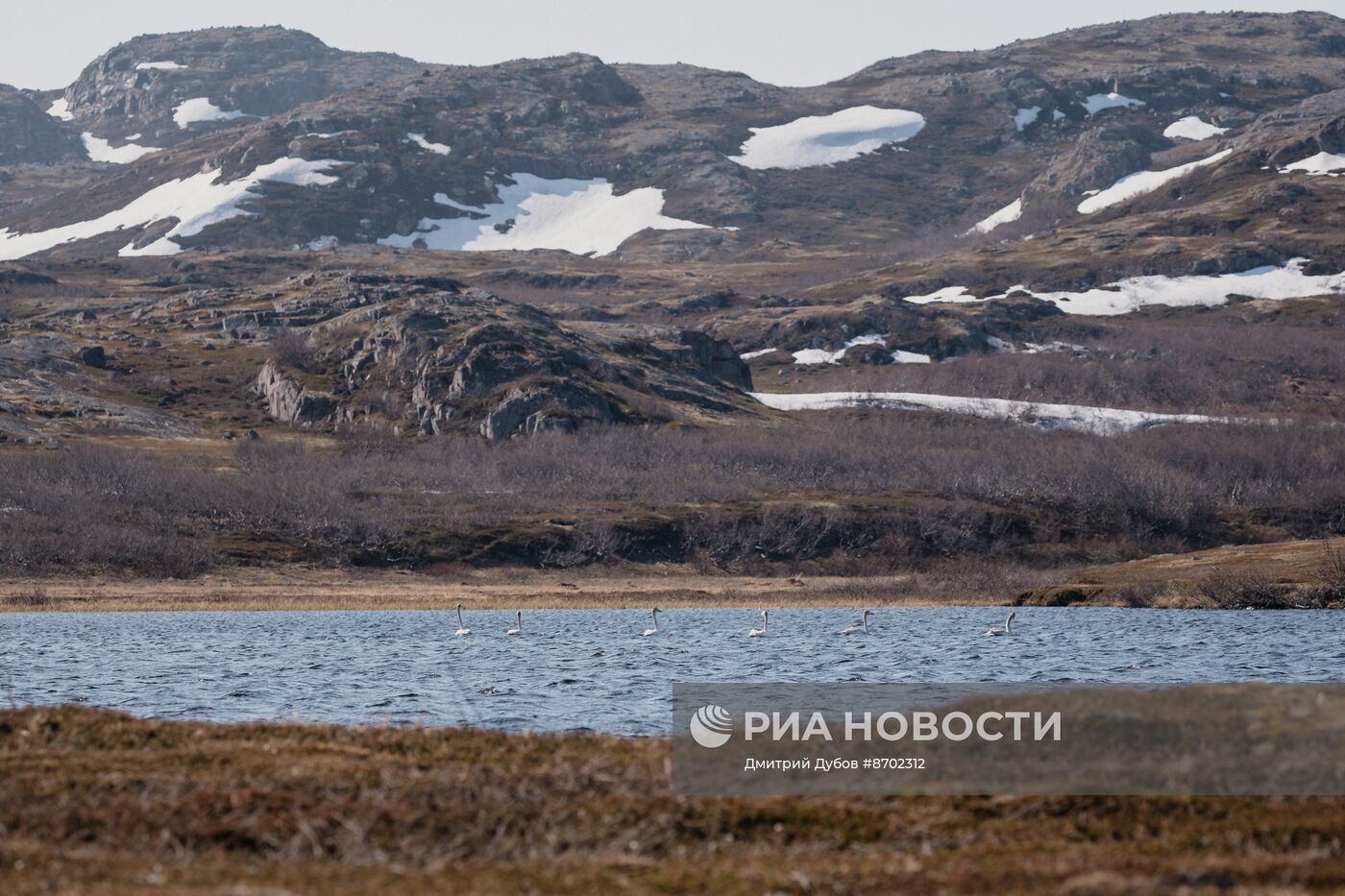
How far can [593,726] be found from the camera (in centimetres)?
3362

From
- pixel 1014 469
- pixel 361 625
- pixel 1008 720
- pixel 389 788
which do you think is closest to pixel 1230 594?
pixel 361 625

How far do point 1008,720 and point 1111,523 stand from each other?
150 meters

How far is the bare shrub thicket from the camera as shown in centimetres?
13875

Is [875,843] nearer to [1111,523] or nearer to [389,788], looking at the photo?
[389,788]

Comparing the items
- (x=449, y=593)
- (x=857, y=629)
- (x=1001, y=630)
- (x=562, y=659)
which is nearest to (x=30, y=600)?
(x=449, y=593)

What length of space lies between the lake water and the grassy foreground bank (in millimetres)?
12587

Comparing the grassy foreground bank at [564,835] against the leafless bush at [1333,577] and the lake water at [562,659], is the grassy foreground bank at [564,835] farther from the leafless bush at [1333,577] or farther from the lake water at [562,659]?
the leafless bush at [1333,577]

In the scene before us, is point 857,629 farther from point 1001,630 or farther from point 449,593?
Answer: point 449,593

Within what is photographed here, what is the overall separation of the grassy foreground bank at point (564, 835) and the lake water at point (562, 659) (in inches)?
496

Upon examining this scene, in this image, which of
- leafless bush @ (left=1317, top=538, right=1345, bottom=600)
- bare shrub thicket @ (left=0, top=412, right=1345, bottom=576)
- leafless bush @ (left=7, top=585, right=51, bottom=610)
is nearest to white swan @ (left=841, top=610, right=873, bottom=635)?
leafless bush @ (left=1317, top=538, right=1345, bottom=600)

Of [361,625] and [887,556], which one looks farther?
[887,556]

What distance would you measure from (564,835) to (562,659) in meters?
38.9

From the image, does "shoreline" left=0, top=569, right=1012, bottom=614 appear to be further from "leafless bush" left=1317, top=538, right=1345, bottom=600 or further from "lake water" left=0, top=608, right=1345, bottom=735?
"leafless bush" left=1317, top=538, right=1345, bottom=600

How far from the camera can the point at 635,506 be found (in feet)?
533
